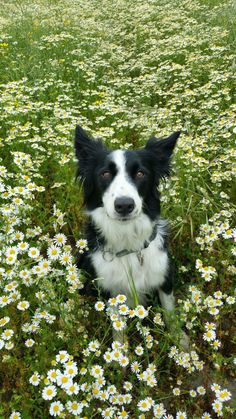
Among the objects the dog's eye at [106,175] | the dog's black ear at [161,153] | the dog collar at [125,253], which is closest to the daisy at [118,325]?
the dog collar at [125,253]

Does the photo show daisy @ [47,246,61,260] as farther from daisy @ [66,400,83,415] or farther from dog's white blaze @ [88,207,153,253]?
daisy @ [66,400,83,415]

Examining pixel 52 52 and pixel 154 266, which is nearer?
pixel 154 266

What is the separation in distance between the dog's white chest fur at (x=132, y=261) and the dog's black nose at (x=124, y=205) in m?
0.45

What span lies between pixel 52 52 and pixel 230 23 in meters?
3.92

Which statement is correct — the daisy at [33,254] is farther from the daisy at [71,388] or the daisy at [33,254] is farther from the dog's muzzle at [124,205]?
the daisy at [71,388]

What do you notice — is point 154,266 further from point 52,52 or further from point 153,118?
point 52,52

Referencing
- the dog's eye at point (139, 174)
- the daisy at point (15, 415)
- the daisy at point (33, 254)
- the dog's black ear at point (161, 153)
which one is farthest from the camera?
the dog's black ear at point (161, 153)

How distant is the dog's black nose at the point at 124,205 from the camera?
2.58 meters

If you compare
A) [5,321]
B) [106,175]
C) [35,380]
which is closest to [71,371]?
[35,380]

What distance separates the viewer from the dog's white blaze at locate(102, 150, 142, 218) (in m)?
2.64

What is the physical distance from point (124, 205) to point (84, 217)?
52.6 inches

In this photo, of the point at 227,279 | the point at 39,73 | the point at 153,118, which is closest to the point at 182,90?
the point at 153,118

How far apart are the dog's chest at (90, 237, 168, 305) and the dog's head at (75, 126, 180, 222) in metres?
0.37

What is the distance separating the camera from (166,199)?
144 inches
